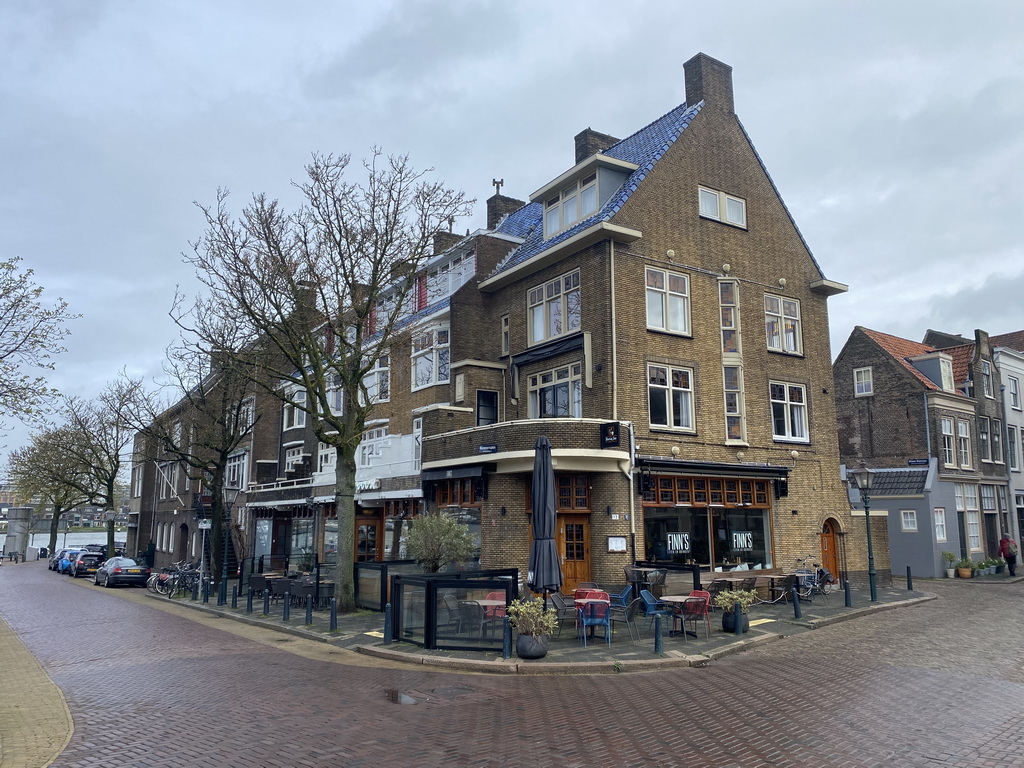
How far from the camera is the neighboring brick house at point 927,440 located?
31094 mm

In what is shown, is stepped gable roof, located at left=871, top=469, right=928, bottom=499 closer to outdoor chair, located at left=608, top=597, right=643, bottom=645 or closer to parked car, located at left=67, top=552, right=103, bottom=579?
outdoor chair, located at left=608, top=597, right=643, bottom=645

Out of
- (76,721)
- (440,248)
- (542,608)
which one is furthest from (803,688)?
(440,248)

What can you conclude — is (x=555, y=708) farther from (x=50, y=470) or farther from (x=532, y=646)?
(x=50, y=470)

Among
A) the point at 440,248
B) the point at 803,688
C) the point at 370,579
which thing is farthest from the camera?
the point at 440,248

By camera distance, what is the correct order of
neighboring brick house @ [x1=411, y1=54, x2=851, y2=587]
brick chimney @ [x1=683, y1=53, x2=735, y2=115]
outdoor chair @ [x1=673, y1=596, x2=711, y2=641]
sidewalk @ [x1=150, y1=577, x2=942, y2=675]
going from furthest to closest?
brick chimney @ [x1=683, y1=53, x2=735, y2=115] → neighboring brick house @ [x1=411, y1=54, x2=851, y2=587] → outdoor chair @ [x1=673, y1=596, x2=711, y2=641] → sidewalk @ [x1=150, y1=577, x2=942, y2=675]

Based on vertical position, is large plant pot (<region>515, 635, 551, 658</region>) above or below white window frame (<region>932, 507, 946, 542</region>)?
below

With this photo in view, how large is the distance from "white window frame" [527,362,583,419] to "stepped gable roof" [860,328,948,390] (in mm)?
18704

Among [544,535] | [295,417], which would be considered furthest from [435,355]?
[295,417]

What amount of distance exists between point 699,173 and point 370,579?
53.8ft

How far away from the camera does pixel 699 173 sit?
2439 centimetres

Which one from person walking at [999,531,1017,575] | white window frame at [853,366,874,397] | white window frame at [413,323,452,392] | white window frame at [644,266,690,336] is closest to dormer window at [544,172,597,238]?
white window frame at [644,266,690,336]

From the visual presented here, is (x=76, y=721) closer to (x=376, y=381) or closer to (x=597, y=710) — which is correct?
(x=597, y=710)

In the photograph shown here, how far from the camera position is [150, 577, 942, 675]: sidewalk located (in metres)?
12.6

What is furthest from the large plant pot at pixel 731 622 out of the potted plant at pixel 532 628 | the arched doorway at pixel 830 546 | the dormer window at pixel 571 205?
the dormer window at pixel 571 205
